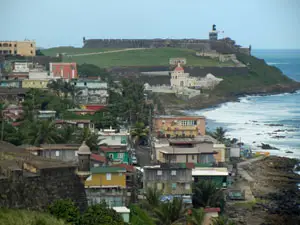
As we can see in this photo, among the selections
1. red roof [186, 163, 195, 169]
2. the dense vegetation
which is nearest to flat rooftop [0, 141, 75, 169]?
red roof [186, 163, 195, 169]

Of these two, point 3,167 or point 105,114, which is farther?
point 105,114

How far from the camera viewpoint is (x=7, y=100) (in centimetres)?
4972

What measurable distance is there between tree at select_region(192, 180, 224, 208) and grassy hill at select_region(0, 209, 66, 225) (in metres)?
9.29

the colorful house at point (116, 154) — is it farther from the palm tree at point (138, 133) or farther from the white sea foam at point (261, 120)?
the white sea foam at point (261, 120)

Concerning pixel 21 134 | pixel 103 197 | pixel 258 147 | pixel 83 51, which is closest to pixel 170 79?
pixel 83 51

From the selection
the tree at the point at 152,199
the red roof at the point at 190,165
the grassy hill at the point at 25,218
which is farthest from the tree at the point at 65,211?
the red roof at the point at 190,165

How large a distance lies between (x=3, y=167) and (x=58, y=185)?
1.40m

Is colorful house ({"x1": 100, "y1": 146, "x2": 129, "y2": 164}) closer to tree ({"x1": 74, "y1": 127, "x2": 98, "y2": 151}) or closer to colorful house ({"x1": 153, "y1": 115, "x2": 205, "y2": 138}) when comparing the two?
tree ({"x1": 74, "y1": 127, "x2": 98, "y2": 151})

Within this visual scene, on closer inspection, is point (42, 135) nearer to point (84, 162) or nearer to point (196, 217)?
point (196, 217)

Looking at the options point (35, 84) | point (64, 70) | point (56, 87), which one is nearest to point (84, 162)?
point (56, 87)

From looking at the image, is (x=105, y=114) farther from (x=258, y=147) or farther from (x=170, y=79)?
(x=170, y=79)

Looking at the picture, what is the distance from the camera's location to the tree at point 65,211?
19.4 m

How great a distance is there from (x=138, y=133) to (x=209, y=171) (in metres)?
10.3

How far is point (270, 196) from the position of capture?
33.9m
